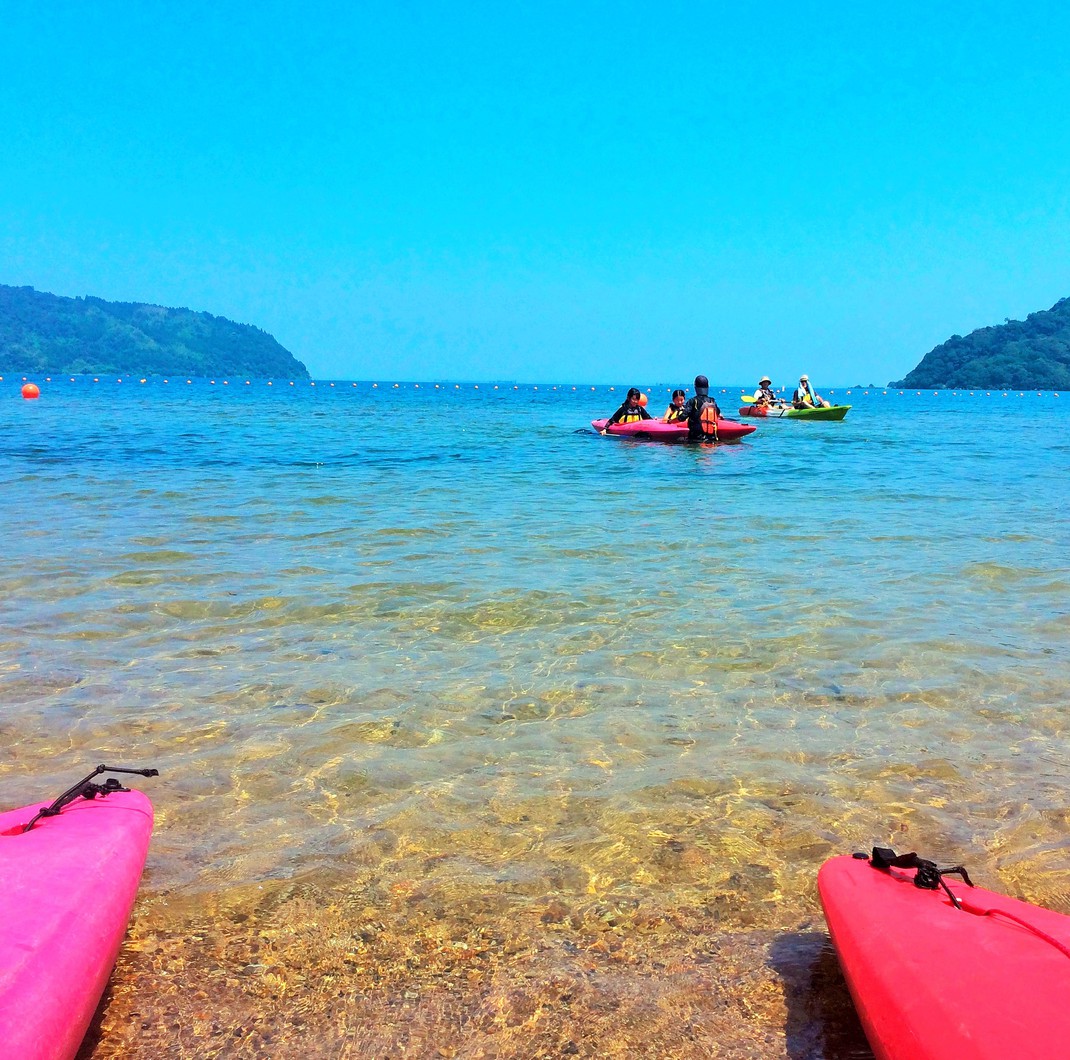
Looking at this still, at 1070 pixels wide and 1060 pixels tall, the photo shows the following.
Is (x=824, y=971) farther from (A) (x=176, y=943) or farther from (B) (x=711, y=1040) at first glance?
(A) (x=176, y=943)

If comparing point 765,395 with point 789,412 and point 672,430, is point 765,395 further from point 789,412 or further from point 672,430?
point 672,430

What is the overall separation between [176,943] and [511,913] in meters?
1.07

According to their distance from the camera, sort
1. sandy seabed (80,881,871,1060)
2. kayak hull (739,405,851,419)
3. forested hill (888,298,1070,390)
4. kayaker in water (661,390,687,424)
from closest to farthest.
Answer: sandy seabed (80,881,871,1060)
kayaker in water (661,390,687,424)
kayak hull (739,405,851,419)
forested hill (888,298,1070,390)

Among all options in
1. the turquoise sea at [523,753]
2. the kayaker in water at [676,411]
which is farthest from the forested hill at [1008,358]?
the turquoise sea at [523,753]

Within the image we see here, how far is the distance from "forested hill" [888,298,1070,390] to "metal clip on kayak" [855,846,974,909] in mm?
177219

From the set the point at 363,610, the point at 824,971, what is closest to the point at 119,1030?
the point at 824,971

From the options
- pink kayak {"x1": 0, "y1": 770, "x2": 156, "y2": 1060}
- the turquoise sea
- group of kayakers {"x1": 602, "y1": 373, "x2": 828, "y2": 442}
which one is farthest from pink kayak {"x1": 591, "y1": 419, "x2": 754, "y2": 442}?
pink kayak {"x1": 0, "y1": 770, "x2": 156, "y2": 1060}

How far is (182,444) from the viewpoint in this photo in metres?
21.8

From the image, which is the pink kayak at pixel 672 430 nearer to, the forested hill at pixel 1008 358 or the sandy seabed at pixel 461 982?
the sandy seabed at pixel 461 982

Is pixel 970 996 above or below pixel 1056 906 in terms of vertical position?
above

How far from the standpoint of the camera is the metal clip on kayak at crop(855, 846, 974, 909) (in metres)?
2.45

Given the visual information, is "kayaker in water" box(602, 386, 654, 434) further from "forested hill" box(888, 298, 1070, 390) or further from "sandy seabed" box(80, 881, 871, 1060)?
"forested hill" box(888, 298, 1070, 390)

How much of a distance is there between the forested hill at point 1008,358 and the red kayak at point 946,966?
177 meters

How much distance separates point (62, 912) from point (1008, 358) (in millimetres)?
184106
